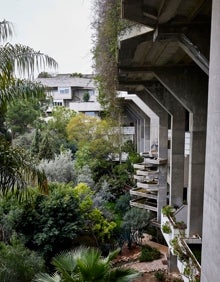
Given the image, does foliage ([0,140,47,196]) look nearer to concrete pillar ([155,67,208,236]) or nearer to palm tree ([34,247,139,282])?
palm tree ([34,247,139,282])

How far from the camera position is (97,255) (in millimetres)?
5953

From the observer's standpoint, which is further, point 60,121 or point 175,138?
point 60,121

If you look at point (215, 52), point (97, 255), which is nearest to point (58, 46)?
point (97, 255)

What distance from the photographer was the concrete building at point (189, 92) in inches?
133

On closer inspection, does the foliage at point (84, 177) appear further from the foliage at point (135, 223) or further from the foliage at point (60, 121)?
the foliage at point (60, 121)

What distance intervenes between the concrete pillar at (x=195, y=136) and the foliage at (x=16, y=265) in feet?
16.4

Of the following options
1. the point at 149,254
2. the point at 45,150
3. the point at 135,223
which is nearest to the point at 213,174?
the point at 149,254

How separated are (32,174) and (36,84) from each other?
222cm

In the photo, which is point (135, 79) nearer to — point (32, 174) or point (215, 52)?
point (32, 174)

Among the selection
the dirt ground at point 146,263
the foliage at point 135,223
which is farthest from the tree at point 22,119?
the dirt ground at point 146,263

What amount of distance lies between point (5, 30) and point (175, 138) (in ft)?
26.8

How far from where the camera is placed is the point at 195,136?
902 centimetres

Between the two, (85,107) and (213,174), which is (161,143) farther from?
(85,107)

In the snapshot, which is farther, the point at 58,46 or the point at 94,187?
the point at 94,187
